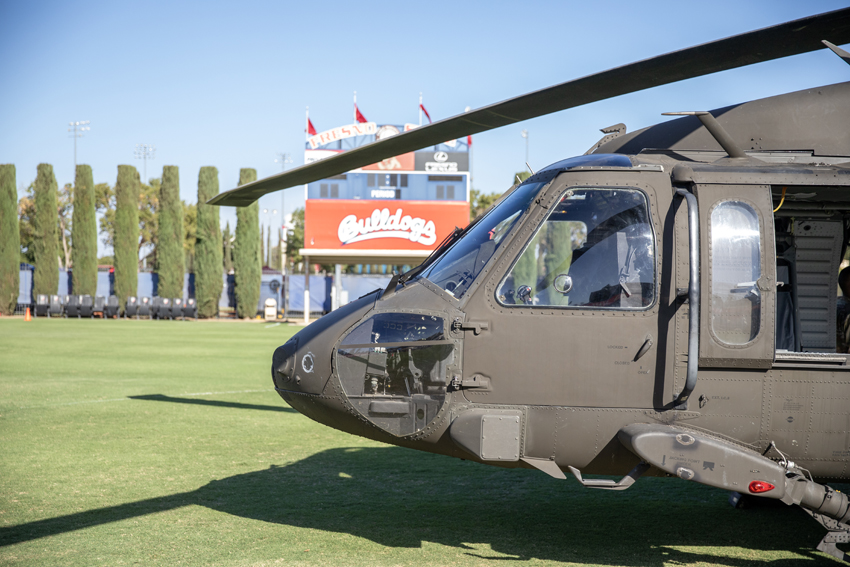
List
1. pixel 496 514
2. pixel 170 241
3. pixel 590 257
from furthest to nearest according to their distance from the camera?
pixel 170 241, pixel 496 514, pixel 590 257

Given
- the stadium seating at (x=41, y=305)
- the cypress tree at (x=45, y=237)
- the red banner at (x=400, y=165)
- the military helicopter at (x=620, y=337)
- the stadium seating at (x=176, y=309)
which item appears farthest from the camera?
the cypress tree at (x=45, y=237)

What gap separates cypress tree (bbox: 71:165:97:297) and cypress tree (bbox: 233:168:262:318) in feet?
28.5

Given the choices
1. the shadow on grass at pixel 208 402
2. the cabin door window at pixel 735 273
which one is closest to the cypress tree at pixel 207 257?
the shadow on grass at pixel 208 402

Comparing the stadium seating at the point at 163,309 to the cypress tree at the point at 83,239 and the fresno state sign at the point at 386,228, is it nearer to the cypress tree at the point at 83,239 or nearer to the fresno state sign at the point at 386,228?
the cypress tree at the point at 83,239

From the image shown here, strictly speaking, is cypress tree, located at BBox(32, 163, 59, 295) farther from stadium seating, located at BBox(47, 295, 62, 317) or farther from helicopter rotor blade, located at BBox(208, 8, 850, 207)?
helicopter rotor blade, located at BBox(208, 8, 850, 207)

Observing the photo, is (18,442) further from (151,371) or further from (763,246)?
(763,246)

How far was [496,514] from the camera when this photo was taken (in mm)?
5875

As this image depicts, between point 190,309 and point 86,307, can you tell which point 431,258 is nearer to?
point 86,307

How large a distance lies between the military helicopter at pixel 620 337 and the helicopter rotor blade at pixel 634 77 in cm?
2

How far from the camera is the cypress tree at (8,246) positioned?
3938cm

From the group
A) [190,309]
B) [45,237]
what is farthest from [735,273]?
[45,237]

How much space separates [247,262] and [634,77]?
4089 centimetres

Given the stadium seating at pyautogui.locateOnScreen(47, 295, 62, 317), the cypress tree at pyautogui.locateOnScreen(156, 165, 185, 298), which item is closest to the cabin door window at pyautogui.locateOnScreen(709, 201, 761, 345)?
the stadium seating at pyautogui.locateOnScreen(47, 295, 62, 317)

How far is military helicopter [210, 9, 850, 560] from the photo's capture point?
14.0 ft
